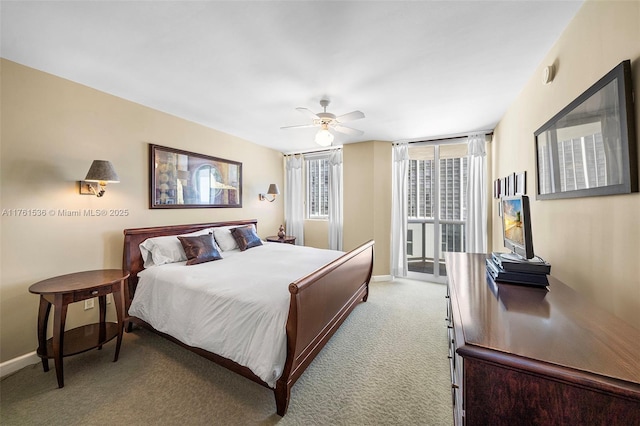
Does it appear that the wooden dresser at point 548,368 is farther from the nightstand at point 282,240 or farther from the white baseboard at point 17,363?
the nightstand at point 282,240

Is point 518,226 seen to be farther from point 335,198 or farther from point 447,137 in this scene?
point 335,198

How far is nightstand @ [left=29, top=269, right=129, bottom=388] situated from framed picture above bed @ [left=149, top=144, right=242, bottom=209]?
1136 millimetres

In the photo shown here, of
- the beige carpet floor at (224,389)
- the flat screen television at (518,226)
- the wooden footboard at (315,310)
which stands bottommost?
the beige carpet floor at (224,389)

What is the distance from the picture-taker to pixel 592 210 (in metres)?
1.34

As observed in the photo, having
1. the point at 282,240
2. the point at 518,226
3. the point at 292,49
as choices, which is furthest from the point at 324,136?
the point at 282,240

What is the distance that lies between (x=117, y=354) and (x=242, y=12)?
299 cm

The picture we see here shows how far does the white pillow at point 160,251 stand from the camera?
8.94 ft

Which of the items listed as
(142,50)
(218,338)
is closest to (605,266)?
(218,338)

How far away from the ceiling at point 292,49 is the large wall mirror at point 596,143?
2.18 ft

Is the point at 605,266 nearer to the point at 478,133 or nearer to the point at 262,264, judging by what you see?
the point at 262,264

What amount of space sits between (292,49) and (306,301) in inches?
76.8

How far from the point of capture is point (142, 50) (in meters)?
1.89

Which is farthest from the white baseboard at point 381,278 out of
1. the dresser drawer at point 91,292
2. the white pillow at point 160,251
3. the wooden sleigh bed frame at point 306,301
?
the dresser drawer at point 91,292

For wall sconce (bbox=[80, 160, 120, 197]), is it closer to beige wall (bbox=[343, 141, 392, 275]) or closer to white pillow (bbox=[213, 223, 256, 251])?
white pillow (bbox=[213, 223, 256, 251])
